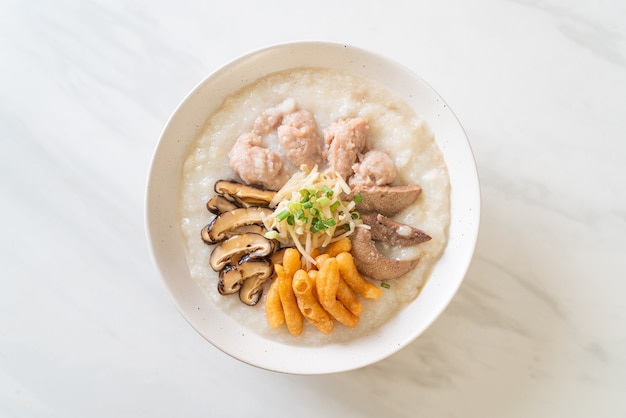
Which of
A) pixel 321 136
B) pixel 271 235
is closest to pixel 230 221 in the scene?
pixel 271 235

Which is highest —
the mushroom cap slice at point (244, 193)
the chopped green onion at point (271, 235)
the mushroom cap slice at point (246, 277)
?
the mushroom cap slice at point (244, 193)

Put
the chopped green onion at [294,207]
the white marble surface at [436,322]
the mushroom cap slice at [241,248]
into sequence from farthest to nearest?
the white marble surface at [436,322], the mushroom cap slice at [241,248], the chopped green onion at [294,207]

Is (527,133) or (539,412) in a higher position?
(527,133)

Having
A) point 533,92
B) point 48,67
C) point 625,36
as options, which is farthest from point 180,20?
point 625,36

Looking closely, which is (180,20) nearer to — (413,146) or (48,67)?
(48,67)

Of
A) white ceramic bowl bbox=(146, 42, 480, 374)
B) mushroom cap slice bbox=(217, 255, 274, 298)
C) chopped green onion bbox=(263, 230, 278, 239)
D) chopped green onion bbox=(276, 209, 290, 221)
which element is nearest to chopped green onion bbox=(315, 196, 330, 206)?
chopped green onion bbox=(276, 209, 290, 221)

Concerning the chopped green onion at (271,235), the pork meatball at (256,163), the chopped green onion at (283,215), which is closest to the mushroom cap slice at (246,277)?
the chopped green onion at (271,235)

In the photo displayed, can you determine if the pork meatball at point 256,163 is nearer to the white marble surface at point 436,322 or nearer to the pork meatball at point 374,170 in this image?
the pork meatball at point 374,170
